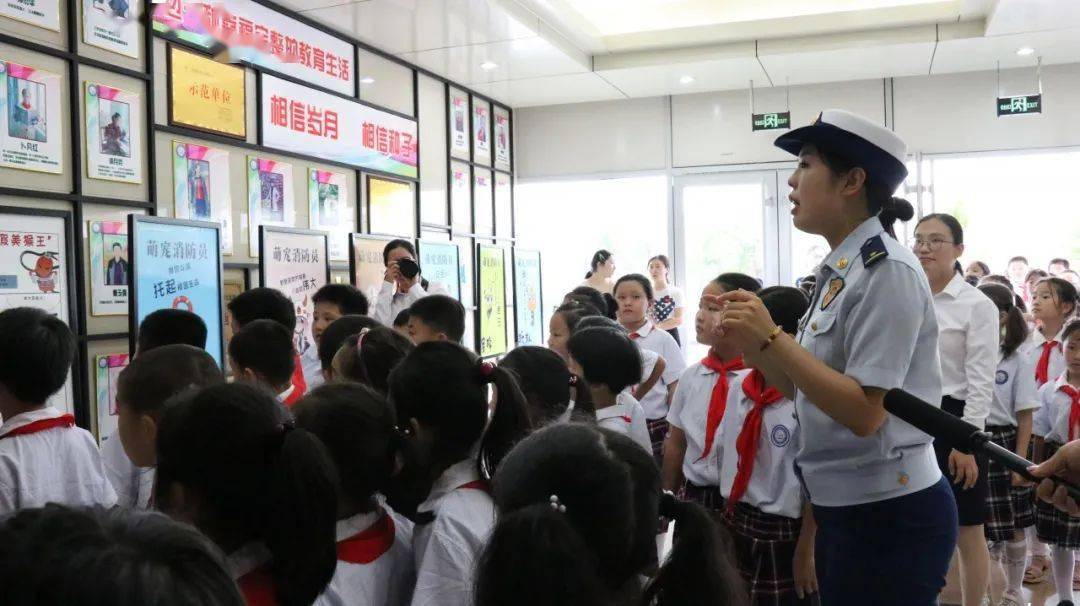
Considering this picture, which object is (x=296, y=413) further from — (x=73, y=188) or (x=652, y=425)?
(x=73, y=188)

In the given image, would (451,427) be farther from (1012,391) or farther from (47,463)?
(1012,391)

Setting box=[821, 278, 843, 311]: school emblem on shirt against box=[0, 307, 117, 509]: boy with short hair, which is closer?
box=[821, 278, 843, 311]: school emblem on shirt

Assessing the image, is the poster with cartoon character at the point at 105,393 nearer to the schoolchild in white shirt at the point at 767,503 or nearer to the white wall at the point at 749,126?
the schoolchild in white shirt at the point at 767,503

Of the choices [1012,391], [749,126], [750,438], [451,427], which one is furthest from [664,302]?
[451,427]

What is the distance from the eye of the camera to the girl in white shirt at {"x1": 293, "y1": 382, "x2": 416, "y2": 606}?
1.49 m

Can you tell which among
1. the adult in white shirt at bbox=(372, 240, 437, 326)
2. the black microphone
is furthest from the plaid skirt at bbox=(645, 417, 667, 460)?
the black microphone

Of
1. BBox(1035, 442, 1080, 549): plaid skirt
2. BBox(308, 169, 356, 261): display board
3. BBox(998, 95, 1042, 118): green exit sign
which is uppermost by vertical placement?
BBox(998, 95, 1042, 118): green exit sign

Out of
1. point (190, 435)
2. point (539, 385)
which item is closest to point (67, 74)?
point (539, 385)

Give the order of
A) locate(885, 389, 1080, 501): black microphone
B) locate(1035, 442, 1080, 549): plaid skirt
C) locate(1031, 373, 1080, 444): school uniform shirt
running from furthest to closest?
locate(1031, 373, 1080, 444): school uniform shirt, locate(1035, 442, 1080, 549): plaid skirt, locate(885, 389, 1080, 501): black microphone

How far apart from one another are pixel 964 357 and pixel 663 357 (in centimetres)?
134

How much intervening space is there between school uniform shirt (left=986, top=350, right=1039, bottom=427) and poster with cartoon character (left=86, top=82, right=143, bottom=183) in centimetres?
395

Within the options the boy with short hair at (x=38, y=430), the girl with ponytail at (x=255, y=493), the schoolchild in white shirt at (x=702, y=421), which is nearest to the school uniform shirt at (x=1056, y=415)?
the schoolchild in white shirt at (x=702, y=421)

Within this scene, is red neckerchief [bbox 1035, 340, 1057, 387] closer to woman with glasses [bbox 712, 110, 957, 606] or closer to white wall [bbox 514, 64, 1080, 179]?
woman with glasses [bbox 712, 110, 957, 606]

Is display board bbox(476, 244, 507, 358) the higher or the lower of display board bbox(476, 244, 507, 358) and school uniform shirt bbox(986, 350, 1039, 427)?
the higher
